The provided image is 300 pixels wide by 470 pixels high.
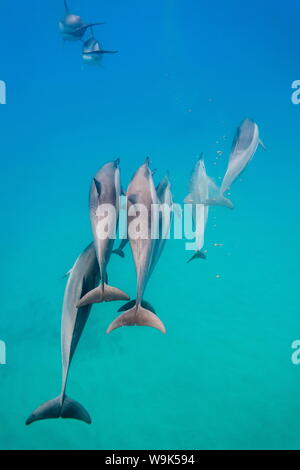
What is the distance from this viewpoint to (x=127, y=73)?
6285 mm

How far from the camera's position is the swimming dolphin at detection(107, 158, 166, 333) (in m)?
2.43

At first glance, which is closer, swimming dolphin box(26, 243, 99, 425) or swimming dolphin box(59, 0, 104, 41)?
swimming dolphin box(26, 243, 99, 425)

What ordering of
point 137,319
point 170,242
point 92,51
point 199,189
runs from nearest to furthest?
point 137,319 < point 199,189 < point 92,51 < point 170,242

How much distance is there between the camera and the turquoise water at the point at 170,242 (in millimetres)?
4785

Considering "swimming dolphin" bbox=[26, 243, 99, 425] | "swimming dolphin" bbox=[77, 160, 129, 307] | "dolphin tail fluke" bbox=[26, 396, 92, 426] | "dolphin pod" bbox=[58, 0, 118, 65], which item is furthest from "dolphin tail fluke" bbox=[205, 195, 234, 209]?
"dolphin tail fluke" bbox=[26, 396, 92, 426]

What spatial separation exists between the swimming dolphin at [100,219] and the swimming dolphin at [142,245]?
122 millimetres

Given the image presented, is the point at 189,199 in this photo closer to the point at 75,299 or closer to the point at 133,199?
the point at 133,199

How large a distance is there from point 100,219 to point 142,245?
31 centimetres

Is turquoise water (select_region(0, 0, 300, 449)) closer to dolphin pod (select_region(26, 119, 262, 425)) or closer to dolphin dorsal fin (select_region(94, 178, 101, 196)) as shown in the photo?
dolphin pod (select_region(26, 119, 262, 425))

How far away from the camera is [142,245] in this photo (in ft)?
8.09

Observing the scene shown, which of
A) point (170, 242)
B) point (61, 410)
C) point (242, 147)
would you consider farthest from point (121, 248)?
point (170, 242)

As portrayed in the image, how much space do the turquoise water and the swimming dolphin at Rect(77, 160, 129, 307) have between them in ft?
9.43

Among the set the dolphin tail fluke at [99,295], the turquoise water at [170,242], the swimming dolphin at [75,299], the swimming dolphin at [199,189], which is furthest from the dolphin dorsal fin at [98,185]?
the turquoise water at [170,242]

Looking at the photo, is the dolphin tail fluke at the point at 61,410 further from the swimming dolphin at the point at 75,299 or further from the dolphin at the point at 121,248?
the dolphin at the point at 121,248
